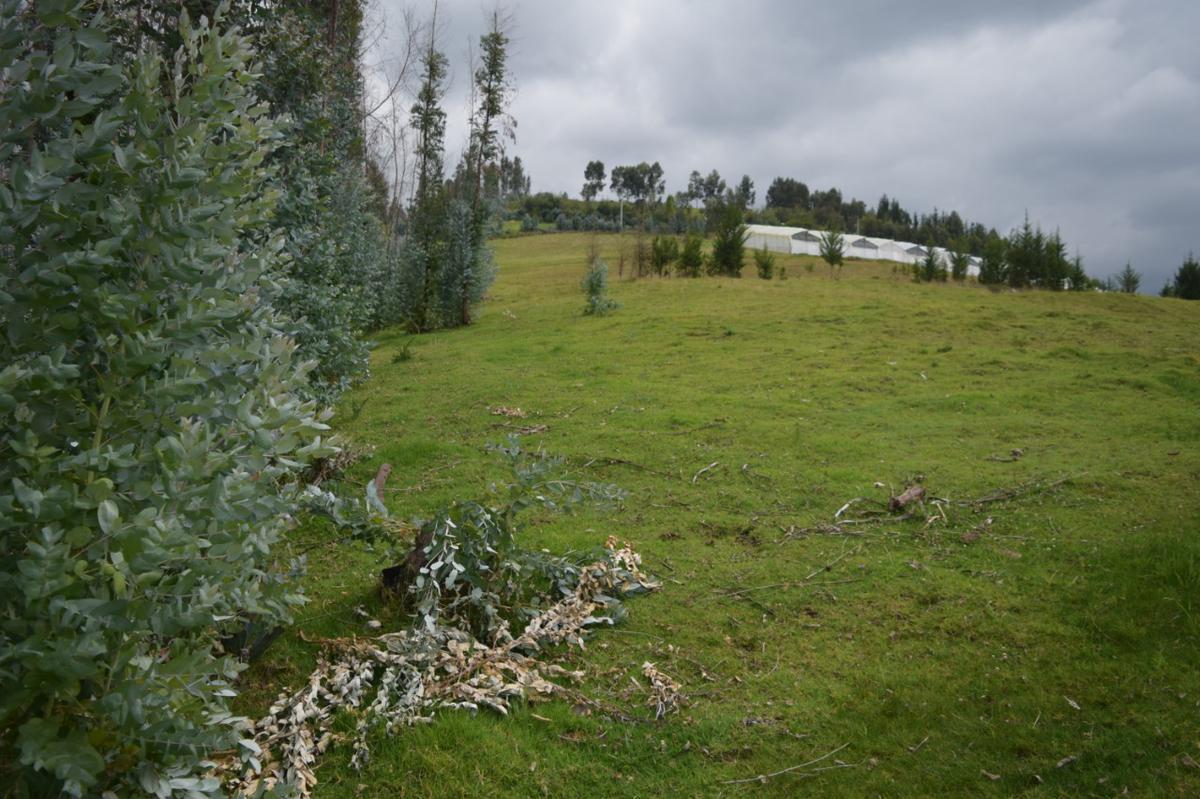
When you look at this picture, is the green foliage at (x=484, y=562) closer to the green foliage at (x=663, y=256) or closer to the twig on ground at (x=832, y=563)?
the twig on ground at (x=832, y=563)

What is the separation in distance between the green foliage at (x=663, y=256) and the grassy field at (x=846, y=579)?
20.5 meters

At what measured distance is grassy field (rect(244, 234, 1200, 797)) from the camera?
402cm

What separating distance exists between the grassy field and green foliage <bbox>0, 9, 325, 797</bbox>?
4.98ft

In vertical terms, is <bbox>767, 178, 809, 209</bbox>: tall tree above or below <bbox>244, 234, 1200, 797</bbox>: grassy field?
above

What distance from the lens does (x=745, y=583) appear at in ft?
20.2

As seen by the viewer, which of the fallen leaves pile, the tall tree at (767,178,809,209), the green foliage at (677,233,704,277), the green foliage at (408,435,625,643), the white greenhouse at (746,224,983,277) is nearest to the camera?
the fallen leaves pile

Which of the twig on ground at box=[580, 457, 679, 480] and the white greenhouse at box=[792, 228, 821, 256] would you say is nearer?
the twig on ground at box=[580, 457, 679, 480]

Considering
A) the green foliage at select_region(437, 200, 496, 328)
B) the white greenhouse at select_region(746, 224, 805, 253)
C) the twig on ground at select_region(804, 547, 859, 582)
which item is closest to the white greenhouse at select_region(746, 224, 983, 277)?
the white greenhouse at select_region(746, 224, 805, 253)

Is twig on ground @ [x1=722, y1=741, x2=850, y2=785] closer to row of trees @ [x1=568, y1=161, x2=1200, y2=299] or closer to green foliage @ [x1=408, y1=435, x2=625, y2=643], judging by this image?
green foliage @ [x1=408, y1=435, x2=625, y2=643]

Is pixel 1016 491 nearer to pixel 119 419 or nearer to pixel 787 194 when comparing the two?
pixel 119 419

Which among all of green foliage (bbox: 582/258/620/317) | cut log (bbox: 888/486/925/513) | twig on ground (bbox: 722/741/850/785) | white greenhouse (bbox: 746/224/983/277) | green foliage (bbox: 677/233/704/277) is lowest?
twig on ground (bbox: 722/741/850/785)

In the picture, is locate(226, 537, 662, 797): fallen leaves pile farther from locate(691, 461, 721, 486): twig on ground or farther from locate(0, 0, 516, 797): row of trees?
locate(691, 461, 721, 486): twig on ground

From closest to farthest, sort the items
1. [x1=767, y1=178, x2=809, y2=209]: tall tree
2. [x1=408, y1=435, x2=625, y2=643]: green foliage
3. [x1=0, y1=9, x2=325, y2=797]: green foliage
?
[x1=0, y1=9, x2=325, y2=797]: green foliage < [x1=408, y1=435, x2=625, y2=643]: green foliage < [x1=767, y1=178, x2=809, y2=209]: tall tree

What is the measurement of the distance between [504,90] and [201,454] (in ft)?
84.2
